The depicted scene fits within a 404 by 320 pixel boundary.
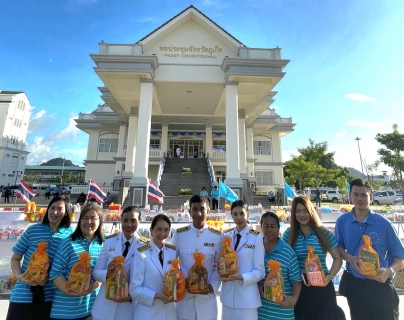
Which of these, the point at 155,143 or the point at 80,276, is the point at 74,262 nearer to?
the point at 80,276

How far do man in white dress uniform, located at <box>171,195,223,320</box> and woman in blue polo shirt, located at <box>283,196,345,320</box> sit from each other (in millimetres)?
794

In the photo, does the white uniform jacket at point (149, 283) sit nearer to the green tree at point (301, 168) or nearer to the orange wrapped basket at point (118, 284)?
the orange wrapped basket at point (118, 284)

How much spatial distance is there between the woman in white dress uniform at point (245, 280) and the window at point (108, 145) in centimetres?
2171

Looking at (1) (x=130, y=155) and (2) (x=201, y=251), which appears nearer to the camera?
(2) (x=201, y=251)

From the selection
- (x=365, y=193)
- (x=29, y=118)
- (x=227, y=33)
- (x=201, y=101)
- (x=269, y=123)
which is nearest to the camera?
Answer: (x=365, y=193)

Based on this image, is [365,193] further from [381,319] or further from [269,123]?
[269,123]

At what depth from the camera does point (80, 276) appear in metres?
1.91

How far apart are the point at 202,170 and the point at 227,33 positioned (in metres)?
9.61

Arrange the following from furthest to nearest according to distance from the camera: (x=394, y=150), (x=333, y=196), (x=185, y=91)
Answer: (x=333, y=196) → (x=394, y=150) → (x=185, y=91)

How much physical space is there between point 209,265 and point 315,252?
105 centimetres

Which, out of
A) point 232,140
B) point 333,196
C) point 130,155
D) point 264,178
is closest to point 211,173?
point 232,140

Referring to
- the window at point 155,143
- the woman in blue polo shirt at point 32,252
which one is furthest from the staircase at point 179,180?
the woman in blue polo shirt at point 32,252

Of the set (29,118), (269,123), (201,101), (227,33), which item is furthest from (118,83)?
(29,118)

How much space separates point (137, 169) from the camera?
1209cm
